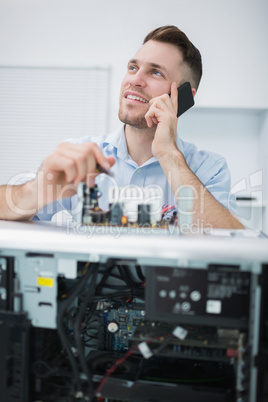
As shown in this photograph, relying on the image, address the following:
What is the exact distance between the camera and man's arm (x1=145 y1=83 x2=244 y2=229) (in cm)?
111

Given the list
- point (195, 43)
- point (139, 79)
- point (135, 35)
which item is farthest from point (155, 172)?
point (135, 35)

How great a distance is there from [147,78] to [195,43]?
1.39 metres

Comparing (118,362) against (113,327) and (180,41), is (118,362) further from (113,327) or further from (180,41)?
(180,41)

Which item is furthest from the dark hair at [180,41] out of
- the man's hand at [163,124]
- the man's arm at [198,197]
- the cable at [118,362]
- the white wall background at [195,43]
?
the cable at [118,362]

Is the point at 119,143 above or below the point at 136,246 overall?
above

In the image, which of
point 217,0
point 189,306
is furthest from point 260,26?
point 189,306

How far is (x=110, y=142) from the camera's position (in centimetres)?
173

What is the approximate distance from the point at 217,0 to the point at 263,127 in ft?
3.50

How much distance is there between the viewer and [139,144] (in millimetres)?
1691

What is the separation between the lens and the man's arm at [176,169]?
1.11 meters

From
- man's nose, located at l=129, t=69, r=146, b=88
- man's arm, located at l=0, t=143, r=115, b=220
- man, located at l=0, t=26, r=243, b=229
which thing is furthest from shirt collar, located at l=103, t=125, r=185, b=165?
man's arm, located at l=0, t=143, r=115, b=220

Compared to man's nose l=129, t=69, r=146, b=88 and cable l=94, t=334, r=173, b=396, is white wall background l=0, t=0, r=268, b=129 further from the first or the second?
cable l=94, t=334, r=173, b=396

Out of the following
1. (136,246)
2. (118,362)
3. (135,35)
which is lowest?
(118,362)

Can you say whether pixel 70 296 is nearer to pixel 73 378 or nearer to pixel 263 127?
pixel 73 378
